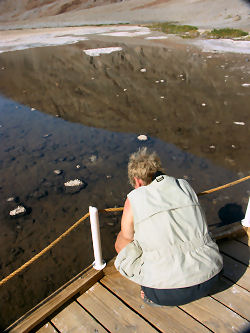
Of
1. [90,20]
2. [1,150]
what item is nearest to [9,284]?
[1,150]

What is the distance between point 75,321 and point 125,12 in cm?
5023

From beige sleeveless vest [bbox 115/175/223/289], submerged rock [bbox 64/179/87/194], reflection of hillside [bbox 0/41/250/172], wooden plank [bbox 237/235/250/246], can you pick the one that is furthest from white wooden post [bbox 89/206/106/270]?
reflection of hillside [bbox 0/41/250/172]

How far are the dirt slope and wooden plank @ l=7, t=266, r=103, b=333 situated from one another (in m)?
25.9

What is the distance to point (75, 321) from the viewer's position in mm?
2602

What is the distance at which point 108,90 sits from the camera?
11.3 m

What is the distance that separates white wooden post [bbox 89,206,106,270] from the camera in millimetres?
2670

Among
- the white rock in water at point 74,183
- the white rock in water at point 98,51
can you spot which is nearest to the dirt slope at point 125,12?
the white rock in water at point 98,51

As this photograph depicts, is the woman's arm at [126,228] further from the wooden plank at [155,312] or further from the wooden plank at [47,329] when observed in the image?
the wooden plank at [47,329]

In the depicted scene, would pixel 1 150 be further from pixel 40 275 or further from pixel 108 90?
pixel 108 90

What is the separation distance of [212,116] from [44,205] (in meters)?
5.50

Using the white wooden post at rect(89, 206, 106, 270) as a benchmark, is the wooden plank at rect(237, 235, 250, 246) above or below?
below

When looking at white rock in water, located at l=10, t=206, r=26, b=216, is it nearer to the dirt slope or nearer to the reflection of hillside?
the reflection of hillside

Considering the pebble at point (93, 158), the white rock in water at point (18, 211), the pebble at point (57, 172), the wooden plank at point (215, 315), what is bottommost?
the pebble at point (93, 158)

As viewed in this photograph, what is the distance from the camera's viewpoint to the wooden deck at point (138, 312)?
8.20ft
